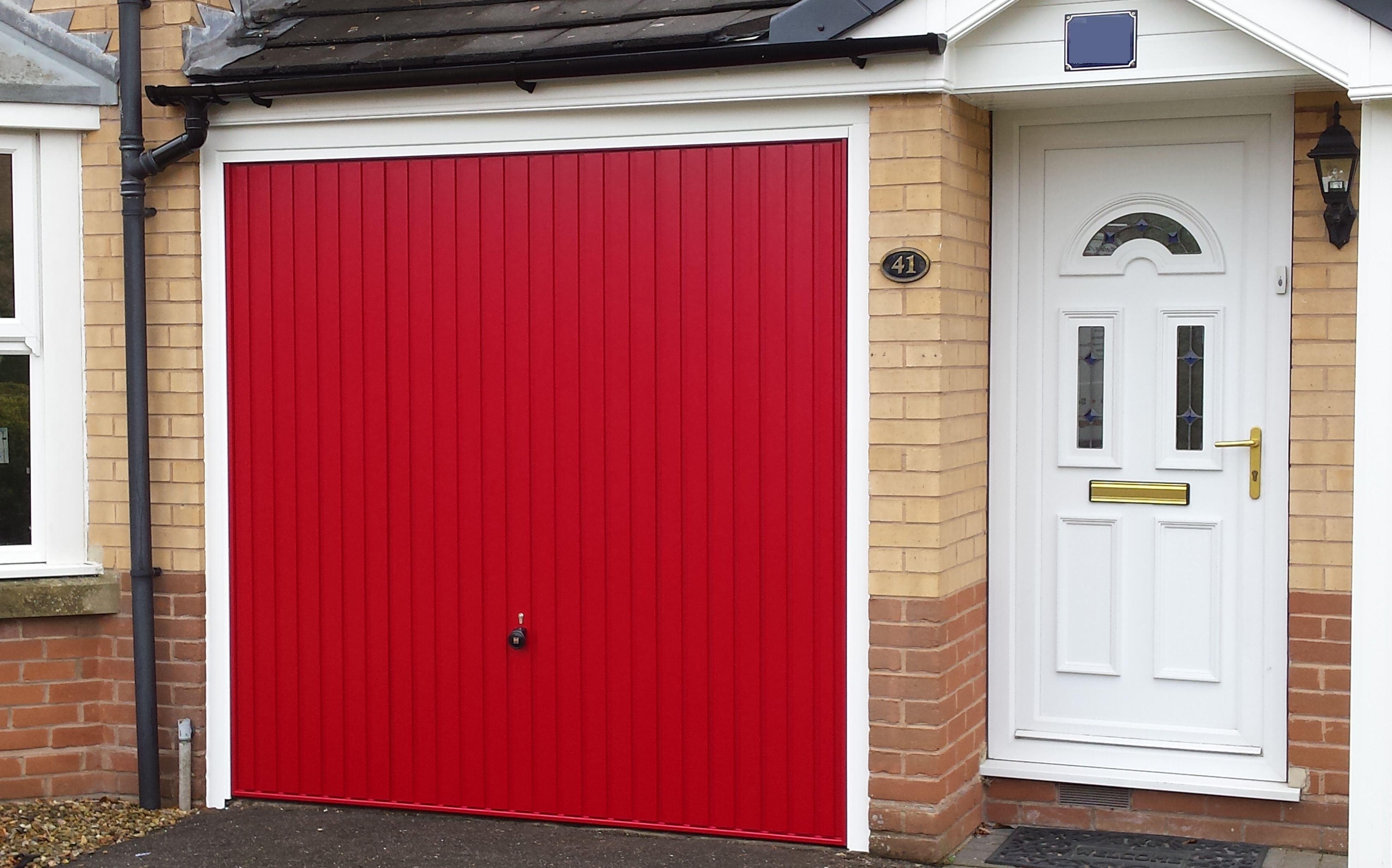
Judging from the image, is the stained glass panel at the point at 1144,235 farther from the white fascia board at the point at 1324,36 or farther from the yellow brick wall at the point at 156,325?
the yellow brick wall at the point at 156,325

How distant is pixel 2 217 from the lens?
622 centimetres

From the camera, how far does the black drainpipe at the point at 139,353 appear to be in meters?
6.06

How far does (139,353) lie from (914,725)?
311 centimetres

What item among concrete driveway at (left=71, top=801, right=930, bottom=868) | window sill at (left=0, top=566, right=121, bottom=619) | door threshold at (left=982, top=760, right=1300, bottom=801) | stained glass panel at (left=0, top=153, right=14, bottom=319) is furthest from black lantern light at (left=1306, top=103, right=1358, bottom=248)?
stained glass panel at (left=0, top=153, right=14, bottom=319)

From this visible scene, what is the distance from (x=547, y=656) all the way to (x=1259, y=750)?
252cm

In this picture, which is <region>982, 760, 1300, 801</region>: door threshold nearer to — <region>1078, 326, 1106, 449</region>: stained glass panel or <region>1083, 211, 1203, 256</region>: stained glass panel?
<region>1078, 326, 1106, 449</region>: stained glass panel

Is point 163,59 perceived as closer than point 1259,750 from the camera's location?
No

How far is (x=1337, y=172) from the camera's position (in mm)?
5355

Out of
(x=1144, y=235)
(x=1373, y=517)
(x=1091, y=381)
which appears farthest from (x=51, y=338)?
(x=1373, y=517)

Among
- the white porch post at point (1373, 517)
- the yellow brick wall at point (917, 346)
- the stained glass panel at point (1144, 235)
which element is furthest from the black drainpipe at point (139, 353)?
the white porch post at point (1373, 517)

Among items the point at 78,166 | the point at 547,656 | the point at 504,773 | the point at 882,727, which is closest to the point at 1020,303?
the point at 882,727

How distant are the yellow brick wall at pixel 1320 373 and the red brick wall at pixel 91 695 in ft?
13.1

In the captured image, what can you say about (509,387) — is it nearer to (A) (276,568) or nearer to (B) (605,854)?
(A) (276,568)

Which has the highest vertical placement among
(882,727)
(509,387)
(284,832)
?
(509,387)
